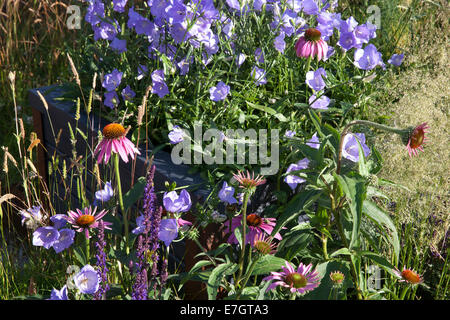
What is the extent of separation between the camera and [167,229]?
1643 millimetres

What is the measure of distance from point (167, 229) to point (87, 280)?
0.28m

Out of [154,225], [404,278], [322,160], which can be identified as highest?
[322,160]

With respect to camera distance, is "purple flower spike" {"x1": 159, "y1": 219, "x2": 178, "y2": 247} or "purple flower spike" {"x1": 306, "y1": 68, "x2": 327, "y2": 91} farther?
"purple flower spike" {"x1": 306, "y1": 68, "x2": 327, "y2": 91}

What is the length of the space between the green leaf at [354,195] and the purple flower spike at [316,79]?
67 cm

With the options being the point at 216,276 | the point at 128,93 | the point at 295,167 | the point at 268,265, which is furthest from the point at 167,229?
the point at 128,93

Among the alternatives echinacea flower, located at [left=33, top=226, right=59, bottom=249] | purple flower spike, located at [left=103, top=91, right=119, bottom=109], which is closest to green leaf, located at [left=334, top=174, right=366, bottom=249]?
echinacea flower, located at [left=33, top=226, right=59, bottom=249]

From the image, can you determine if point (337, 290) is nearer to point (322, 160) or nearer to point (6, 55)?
point (322, 160)

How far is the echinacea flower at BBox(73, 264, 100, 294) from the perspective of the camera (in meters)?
1.43

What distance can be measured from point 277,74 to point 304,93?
132 millimetres

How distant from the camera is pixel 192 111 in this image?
2213 mm

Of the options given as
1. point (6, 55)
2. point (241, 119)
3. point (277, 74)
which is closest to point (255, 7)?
point (277, 74)

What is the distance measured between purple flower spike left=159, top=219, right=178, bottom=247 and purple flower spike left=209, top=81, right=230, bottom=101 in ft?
2.05

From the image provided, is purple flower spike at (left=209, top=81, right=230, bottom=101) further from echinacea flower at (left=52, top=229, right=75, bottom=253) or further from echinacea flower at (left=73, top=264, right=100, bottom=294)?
echinacea flower at (left=73, top=264, right=100, bottom=294)

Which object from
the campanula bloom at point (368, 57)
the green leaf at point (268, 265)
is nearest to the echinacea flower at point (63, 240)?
the green leaf at point (268, 265)
